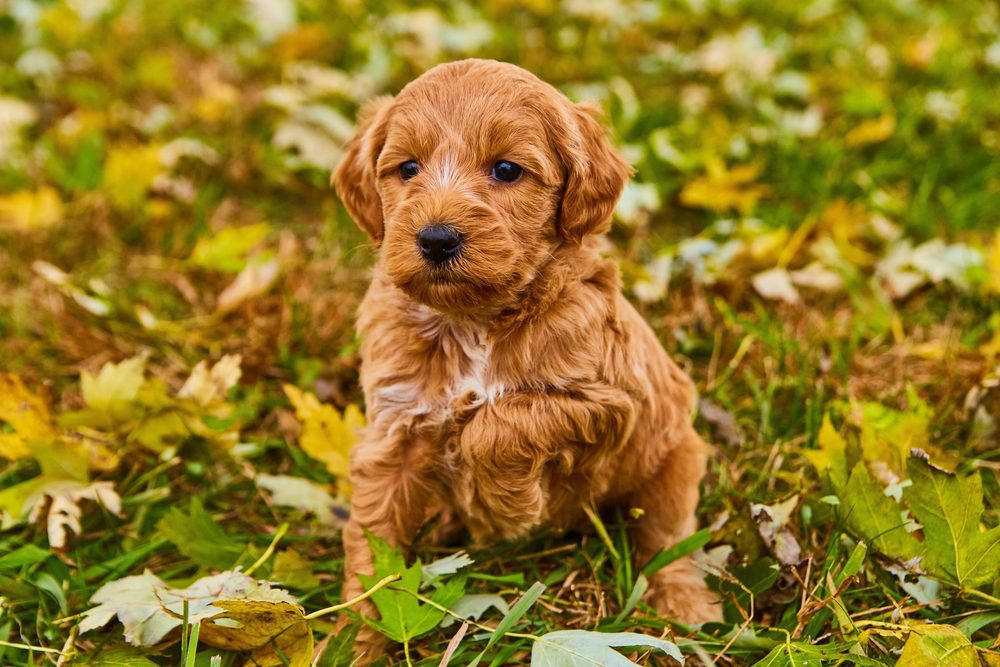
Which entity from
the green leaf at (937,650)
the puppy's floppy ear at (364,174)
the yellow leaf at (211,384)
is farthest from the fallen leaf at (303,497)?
the green leaf at (937,650)

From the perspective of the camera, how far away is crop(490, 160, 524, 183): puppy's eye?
7.56ft

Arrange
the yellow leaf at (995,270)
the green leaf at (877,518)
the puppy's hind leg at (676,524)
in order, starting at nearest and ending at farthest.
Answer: the green leaf at (877,518) → the puppy's hind leg at (676,524) → the yellow leaf at (995,270)

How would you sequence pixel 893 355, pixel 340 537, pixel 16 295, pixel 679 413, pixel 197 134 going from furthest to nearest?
pixel 197 134 < pixel 16 295 < pixel 893 355 < pixel 340 537 < pixel 679 413

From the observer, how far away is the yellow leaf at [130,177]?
4555 millimetres

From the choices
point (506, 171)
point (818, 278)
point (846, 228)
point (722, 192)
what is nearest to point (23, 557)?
point (506, 171)

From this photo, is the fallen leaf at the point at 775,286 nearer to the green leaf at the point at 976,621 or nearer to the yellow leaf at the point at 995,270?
the yellow leaf at the point at 995,270

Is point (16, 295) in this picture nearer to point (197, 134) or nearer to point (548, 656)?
point (197, 134)

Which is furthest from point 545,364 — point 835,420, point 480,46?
point 480,46

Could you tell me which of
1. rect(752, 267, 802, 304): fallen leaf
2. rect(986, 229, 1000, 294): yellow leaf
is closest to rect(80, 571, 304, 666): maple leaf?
rect(752, 267, 802, 304): fallen leaf

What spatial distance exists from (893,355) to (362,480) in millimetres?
2413

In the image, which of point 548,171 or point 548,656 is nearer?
point 548,656

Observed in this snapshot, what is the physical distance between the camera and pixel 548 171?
232 cm

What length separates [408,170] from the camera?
241cm

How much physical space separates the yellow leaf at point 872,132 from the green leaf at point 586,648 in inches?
147
